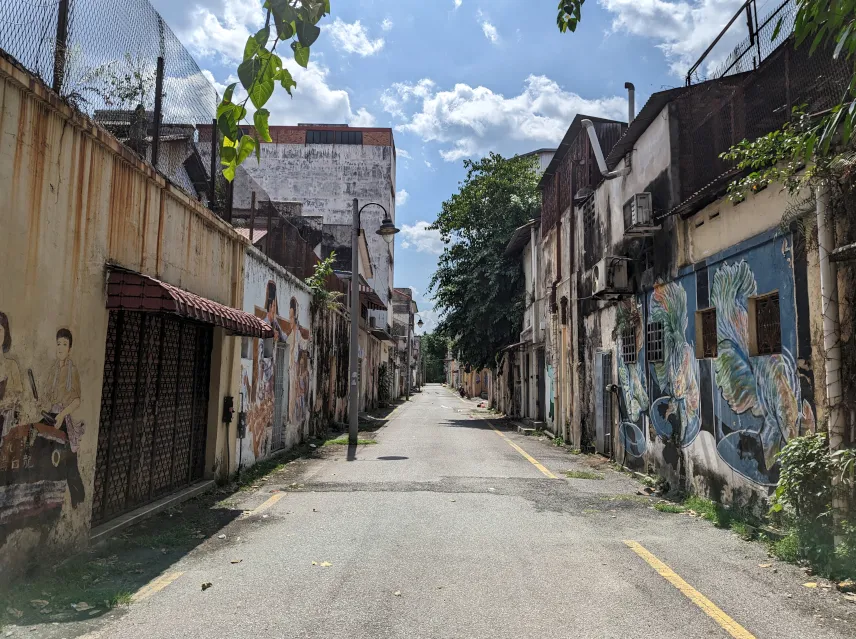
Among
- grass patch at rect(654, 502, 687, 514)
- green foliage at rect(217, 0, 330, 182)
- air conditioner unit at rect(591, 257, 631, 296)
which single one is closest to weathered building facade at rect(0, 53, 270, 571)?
green foliage at rect(217, 0, 330, 182)

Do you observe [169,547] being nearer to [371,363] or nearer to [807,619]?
[807,619]

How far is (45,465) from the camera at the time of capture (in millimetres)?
5551

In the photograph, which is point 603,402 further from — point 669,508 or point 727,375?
point 727,375

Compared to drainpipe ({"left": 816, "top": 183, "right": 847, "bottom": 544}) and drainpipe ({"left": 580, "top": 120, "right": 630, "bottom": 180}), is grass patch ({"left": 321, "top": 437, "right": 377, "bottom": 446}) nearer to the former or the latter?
drainpipe ({"left": 580, "top": 120, "right": 630, "bottom": 180})

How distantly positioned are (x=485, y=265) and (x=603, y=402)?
1347cm

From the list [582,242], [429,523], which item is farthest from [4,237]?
[582,242]

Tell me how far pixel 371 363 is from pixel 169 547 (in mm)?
28877

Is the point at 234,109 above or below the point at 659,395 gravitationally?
above

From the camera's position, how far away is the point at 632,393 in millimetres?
12625

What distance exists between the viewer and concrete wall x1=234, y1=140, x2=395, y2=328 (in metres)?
48.1

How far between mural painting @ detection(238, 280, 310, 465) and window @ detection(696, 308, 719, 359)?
25.1ft

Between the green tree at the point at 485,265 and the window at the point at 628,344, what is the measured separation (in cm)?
1321

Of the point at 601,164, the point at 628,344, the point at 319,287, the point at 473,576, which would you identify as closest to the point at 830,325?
the point at 473,576

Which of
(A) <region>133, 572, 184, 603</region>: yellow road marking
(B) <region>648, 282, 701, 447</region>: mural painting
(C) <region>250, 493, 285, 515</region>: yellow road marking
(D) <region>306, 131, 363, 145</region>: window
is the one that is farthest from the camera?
(D) <region>306, 131, 363, 145</region>: window
